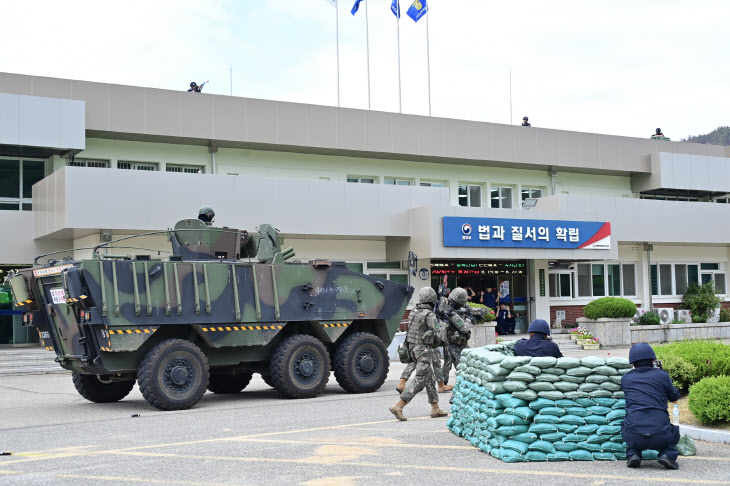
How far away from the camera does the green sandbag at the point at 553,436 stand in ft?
27.1

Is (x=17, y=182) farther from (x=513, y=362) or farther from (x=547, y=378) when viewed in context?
(x=547, y=378)

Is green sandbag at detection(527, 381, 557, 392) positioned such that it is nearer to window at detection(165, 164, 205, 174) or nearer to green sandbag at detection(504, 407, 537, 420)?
green sandbag at detection(504, 407, 537, 420)

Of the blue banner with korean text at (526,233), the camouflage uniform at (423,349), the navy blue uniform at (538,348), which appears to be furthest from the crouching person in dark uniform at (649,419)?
the blue banner with korean text at (526,233)

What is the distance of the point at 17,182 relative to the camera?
80.5 feet

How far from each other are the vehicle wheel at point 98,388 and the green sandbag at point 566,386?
7904 mm

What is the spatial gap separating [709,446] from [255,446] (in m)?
4.60

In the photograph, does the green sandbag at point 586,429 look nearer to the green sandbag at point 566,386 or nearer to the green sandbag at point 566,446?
the green sandbag at point 566,446

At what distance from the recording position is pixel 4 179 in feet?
80.0

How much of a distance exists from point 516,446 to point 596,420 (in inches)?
31.0

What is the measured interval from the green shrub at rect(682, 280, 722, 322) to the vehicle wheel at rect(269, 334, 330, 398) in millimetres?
21876

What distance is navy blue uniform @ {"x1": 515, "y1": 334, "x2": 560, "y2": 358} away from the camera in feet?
31.5

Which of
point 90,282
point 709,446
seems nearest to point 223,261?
point 90,282

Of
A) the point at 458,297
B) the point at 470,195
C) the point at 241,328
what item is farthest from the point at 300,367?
the point at 470,195

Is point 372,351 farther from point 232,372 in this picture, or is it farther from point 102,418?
point 102,418
